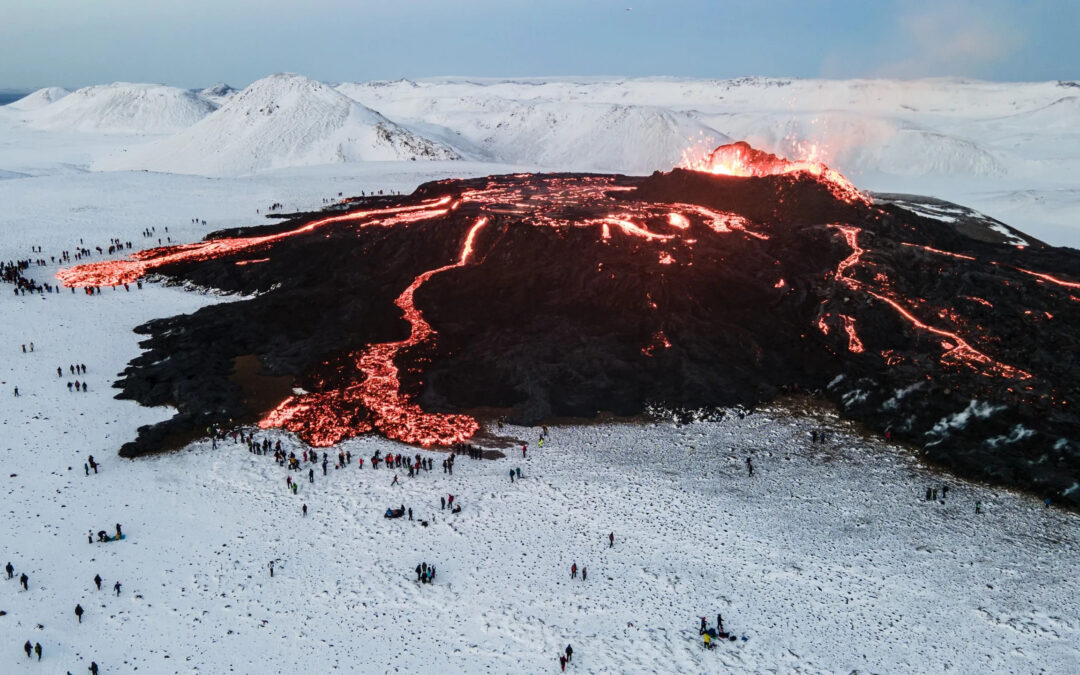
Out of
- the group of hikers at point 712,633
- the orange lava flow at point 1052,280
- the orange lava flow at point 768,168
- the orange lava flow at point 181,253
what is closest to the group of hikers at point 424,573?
the group of hikers at point 712,633

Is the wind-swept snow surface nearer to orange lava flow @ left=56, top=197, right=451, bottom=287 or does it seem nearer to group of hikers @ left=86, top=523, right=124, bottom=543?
group of hikers @ left=86, top=523, right=124, bottom=543

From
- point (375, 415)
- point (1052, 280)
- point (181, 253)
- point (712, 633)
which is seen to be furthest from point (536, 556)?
point (181, 253)

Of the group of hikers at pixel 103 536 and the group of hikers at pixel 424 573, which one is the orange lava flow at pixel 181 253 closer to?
the group of hikers at pixel 103 536

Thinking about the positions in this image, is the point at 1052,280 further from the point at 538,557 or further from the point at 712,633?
the point at 538,557

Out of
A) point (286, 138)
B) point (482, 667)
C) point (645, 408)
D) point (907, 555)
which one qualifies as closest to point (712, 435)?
point (645, 408)

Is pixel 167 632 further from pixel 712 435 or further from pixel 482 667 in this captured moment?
pixel 712 435

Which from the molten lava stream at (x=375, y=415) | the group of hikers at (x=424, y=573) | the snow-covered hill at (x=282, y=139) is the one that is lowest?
the group of hikers at (x=424, y=573)
